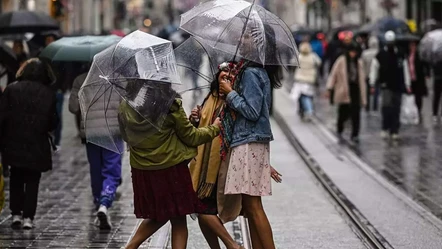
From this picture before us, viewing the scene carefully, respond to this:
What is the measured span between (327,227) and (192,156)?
10.6ft

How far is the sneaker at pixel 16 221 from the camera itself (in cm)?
1127

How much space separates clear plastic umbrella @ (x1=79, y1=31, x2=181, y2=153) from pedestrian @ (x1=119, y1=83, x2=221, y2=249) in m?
0.12

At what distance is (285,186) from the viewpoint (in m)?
14.5

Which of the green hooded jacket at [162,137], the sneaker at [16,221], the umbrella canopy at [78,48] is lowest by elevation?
the sneaker at [16,221]

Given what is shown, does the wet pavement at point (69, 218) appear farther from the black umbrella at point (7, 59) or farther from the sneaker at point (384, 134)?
the sneaker at point (384, 134)

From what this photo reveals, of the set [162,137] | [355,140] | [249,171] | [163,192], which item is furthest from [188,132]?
[355,140]

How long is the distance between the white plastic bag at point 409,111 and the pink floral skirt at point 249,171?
583 inches

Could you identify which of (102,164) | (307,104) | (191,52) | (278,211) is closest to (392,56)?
(307,104)

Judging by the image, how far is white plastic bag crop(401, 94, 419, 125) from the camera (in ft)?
75.6

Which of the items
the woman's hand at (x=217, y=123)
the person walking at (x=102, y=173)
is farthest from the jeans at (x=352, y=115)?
the woman's hand at (x=217, y=123)

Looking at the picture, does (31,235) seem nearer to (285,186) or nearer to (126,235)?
(126,235)

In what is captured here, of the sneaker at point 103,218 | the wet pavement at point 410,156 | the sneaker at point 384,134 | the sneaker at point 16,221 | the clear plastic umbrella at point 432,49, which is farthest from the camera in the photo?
the clear plastic umbrella at point 432,49

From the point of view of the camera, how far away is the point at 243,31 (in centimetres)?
851

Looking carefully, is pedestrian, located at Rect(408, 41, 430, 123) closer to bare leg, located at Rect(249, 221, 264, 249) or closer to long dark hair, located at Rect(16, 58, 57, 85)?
long dark hair, located at Rect(16, 58, 57, 85)
